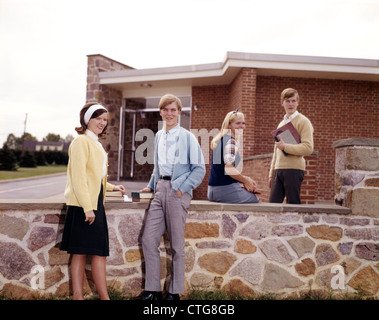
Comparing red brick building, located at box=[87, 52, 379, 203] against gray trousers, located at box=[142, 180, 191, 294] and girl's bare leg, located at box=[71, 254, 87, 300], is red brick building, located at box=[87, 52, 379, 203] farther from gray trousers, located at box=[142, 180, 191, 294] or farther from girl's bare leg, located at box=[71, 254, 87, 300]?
girl's bare leg, located at box=[71, 254, 87, 300]

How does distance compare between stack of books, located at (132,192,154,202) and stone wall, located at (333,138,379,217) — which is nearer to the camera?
stack of books, located at (132,192,154,202)

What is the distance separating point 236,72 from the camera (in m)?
9.66

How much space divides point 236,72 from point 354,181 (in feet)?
21.2

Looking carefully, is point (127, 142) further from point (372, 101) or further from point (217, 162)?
point (217, 162)

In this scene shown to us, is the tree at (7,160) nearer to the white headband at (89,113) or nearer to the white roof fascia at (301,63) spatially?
the white roof fascia at (301,63)

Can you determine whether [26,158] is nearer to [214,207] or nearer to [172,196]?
[214,207]

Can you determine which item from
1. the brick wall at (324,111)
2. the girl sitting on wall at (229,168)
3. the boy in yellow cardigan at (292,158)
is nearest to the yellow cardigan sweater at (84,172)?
the girl sitting on wall at (229,168)

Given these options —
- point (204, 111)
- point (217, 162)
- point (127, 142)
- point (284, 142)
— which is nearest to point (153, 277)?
point (217, 162)

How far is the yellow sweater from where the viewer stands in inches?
157

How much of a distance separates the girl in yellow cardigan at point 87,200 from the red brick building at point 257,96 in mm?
4039

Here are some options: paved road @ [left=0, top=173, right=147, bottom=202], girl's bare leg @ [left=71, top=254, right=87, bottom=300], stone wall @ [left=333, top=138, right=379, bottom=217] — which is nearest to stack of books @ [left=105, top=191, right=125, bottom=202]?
girl's bare leg @ [left=71, top=254, right=87, bottom=300]

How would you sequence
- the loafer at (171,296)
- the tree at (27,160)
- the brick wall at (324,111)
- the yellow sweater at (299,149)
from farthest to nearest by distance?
the tree at (27,160), the brick wall at (324,111), the yellow sweater at (299,149), the loafer at (171,296)

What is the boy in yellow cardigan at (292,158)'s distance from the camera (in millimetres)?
4016
